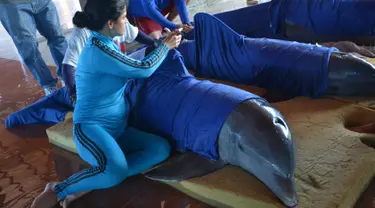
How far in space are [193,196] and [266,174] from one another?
1.36 ft

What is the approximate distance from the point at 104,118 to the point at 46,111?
1.14 meters

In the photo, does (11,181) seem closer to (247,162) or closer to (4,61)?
(247,162)

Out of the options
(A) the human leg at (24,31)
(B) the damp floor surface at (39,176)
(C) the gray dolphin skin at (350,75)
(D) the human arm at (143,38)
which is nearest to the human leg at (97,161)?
(B) the damp floor surface at (39,176)

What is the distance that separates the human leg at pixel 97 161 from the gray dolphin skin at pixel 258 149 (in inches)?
10.9

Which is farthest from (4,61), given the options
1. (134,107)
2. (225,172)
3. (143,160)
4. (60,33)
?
(225,172)

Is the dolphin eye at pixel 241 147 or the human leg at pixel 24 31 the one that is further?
the human leg at pixel 24 31

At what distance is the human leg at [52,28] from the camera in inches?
121

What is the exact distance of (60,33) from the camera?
3.20m

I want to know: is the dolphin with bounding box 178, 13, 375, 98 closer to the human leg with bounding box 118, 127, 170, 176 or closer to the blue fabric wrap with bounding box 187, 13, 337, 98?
the blue fabric wrap with bounding box 187, 13, 337, 98

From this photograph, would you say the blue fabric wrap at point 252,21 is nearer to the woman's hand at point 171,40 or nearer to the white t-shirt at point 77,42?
the white t-shirt at point 77,42

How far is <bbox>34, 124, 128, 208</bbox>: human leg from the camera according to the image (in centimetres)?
173

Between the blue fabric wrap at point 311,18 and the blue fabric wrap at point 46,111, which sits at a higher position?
the blue fabric wrap at point 311,18

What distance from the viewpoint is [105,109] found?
182cm

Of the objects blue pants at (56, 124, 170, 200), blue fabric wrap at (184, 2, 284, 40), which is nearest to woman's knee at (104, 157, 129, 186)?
blue pants at (56, 124, 170, 200)
